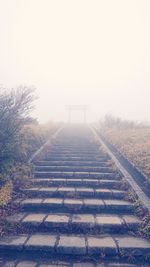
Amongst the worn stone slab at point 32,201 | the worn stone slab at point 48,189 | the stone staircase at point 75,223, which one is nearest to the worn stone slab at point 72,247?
the stone staircase at point 75,223

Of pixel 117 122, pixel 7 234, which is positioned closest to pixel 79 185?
pixel 7 234

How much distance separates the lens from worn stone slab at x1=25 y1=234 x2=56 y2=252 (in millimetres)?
4793

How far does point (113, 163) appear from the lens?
870 centimetres

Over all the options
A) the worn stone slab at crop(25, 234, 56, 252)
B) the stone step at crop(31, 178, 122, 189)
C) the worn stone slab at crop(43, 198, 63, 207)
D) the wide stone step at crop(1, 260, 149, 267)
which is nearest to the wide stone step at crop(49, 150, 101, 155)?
the stone step at crop(31, 178, 122, 189)

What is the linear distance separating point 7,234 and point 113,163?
4.20 metres

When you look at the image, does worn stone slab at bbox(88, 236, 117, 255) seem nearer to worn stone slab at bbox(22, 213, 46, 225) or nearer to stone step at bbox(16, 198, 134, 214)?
worn stone slab at bbox(22, 213, 46, 225)

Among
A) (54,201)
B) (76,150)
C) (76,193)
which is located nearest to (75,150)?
(76,150)

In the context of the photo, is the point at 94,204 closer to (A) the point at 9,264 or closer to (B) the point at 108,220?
(B) the point at 108,220

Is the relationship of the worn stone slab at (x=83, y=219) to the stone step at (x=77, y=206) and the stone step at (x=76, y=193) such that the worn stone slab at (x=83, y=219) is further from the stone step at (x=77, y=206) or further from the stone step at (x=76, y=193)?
the stone step at (x=76, y=193)

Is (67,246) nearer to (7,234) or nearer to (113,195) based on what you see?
(7,234)

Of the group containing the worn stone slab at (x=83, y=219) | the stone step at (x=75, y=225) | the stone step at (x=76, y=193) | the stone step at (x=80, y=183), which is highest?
the stone step at (x=80, y=183)

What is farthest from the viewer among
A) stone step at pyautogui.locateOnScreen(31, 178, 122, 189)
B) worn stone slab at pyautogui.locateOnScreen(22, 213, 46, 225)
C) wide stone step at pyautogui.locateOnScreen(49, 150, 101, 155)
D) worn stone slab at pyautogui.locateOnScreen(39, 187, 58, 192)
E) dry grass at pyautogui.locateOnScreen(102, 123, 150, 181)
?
wide stone step at pyautogui.locateOnScreen(49, 150, 101, 155)

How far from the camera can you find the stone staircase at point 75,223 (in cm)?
469

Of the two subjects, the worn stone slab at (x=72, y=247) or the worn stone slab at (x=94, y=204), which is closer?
the worn stone slab at (x=72, y=247)
